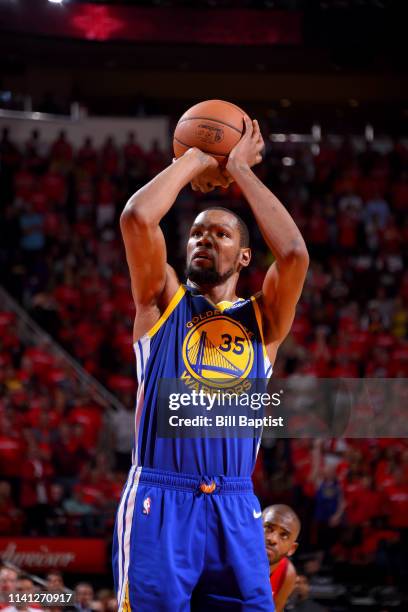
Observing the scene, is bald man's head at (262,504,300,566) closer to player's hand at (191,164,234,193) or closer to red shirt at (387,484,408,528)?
player's hand at (191,164,234,193)

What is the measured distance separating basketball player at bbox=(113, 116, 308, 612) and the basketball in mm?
51

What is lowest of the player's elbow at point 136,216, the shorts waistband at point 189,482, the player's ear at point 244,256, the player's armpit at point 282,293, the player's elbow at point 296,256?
the shorts waistband at point 189,482

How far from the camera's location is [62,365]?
38.3 feet

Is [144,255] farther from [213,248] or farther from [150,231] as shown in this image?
[213,248]

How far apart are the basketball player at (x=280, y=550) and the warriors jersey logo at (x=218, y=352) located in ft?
5.76

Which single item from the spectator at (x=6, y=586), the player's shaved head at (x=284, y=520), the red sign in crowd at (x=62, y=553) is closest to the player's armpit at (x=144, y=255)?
the player's shaved head at (x=284, y=520)

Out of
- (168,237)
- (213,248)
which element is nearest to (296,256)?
(213,248)

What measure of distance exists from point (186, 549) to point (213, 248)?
111cm

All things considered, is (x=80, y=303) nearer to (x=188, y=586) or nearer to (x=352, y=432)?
(x=352, y=432)

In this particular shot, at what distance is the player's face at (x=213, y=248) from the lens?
371cm

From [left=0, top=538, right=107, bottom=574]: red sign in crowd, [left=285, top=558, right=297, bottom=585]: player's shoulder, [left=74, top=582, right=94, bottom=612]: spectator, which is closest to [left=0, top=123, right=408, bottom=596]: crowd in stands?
[left=0, top=538, right=107, bottom=574]: red sign in crowd

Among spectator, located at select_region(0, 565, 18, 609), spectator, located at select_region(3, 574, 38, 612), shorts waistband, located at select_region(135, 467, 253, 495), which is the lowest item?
spectator, located at select_region(3, 574, 38, 612)

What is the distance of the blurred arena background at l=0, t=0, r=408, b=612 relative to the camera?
9.07 meters

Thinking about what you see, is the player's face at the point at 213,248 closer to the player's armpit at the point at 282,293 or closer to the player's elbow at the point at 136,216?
the player's armpit at the point at 282,293
